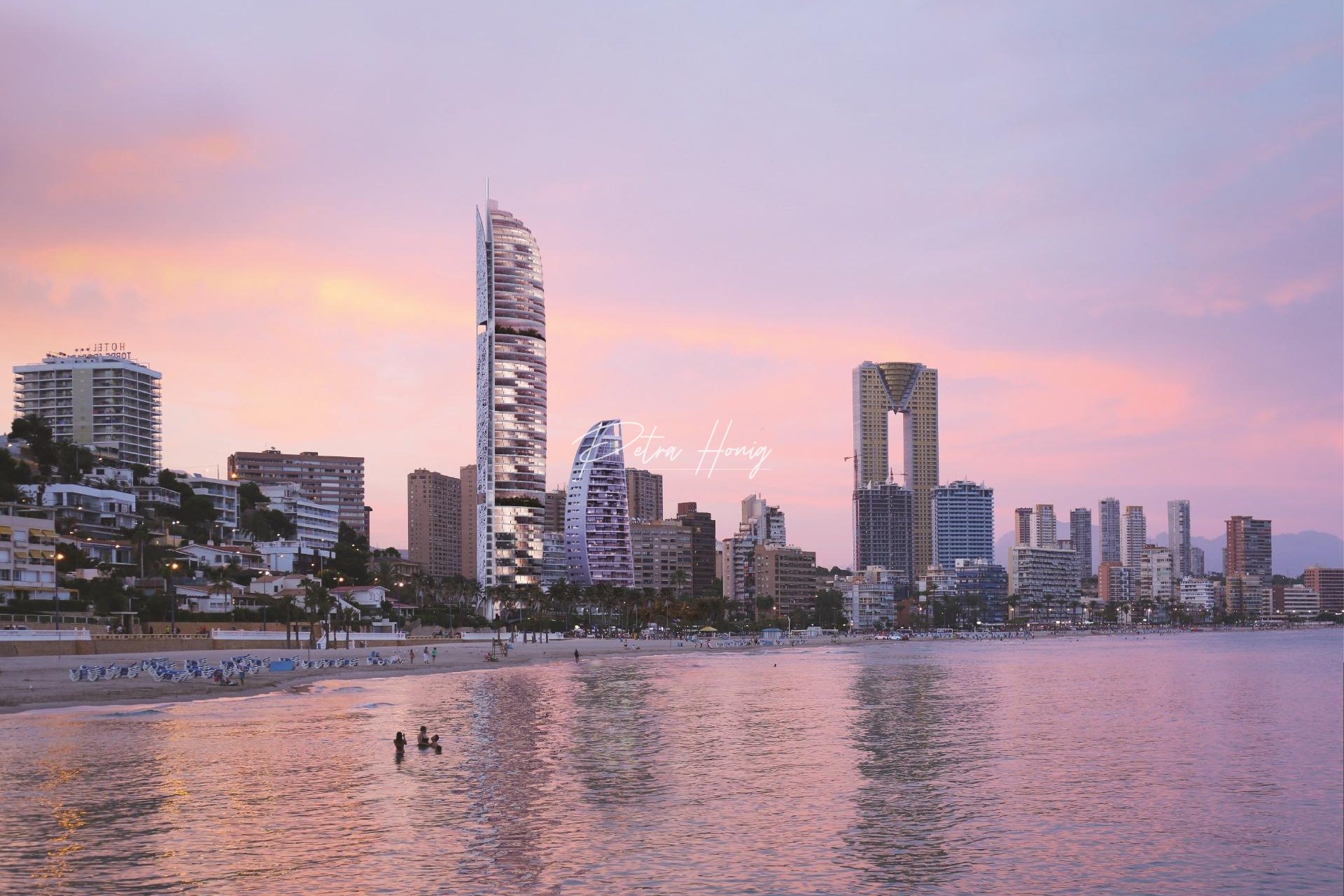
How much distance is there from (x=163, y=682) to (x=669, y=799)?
2003 inches

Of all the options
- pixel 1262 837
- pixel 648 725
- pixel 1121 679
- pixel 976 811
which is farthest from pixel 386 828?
pixel 1121 679

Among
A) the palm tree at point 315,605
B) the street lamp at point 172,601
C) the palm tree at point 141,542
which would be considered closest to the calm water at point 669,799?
the street lamp at point 172,601

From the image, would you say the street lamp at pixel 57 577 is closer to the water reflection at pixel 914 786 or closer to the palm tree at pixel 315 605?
the palm tree at pixel 315 605

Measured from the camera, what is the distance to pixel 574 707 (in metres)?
71.6

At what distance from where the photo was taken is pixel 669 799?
3834 centimetres

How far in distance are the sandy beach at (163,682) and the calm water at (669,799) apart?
453 centimetres

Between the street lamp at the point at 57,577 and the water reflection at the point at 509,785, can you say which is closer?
the water reflection at the point at 509,785

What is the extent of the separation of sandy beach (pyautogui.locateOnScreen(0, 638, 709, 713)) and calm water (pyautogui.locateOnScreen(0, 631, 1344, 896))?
4528 millimetres

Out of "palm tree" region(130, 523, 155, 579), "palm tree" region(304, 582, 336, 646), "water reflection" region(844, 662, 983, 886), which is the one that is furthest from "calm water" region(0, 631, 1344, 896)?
"palm tree" region(130, 523, 155, 579)

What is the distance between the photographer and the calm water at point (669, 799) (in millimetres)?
28297

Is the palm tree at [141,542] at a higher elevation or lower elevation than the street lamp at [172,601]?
higher

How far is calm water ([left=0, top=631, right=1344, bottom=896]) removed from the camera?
92.8ft

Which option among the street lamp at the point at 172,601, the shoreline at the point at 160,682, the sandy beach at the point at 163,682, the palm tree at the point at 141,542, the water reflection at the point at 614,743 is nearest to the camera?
the water reflection at the point at 614,743

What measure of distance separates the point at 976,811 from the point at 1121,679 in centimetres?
7582
